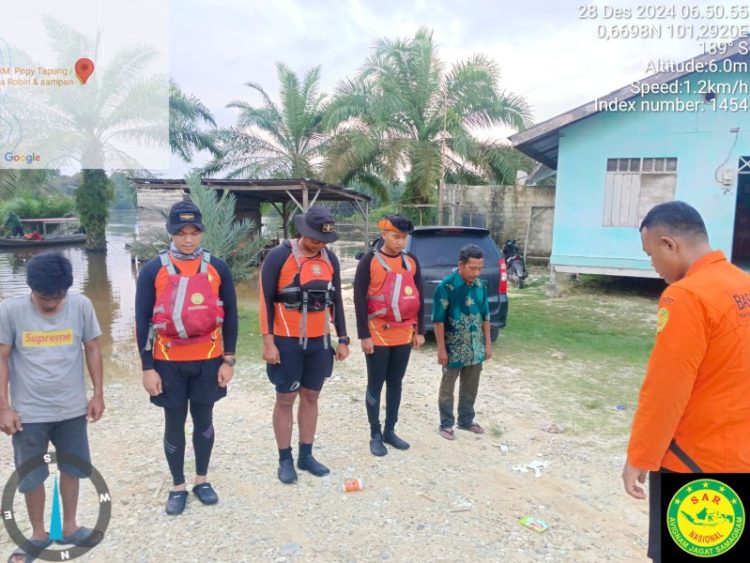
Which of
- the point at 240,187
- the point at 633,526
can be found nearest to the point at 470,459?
the point at 633,526

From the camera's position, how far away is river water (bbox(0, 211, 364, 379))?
7492mm

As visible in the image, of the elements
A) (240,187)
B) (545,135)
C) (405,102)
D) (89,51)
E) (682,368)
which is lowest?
(682,368)

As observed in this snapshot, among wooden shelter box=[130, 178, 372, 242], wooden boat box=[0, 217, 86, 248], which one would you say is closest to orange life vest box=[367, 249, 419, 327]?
wooden shelter box=[130, 178, 372, 242]

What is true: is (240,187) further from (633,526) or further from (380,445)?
(633,526)

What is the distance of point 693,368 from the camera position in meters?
1.82

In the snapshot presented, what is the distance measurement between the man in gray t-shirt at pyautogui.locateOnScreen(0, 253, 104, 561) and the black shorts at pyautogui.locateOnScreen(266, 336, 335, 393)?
41.7 inches

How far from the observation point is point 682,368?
5.98 feet

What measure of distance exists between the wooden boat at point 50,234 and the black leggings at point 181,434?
28.2 meters

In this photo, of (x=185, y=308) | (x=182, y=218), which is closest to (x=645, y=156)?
(x=182, y=218)

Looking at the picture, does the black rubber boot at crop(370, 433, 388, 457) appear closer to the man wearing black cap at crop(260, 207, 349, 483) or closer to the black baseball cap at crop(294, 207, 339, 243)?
the man wearing black cap at crop(260, 207, 349, 483)

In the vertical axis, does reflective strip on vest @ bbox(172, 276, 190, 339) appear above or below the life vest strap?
above

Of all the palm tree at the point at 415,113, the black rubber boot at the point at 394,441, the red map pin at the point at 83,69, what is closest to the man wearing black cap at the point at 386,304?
the black rubber boot at the point at 394,441

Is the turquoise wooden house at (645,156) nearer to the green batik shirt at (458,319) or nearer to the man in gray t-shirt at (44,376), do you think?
the green batik shirt at (458,319)

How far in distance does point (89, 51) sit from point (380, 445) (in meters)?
21.4
